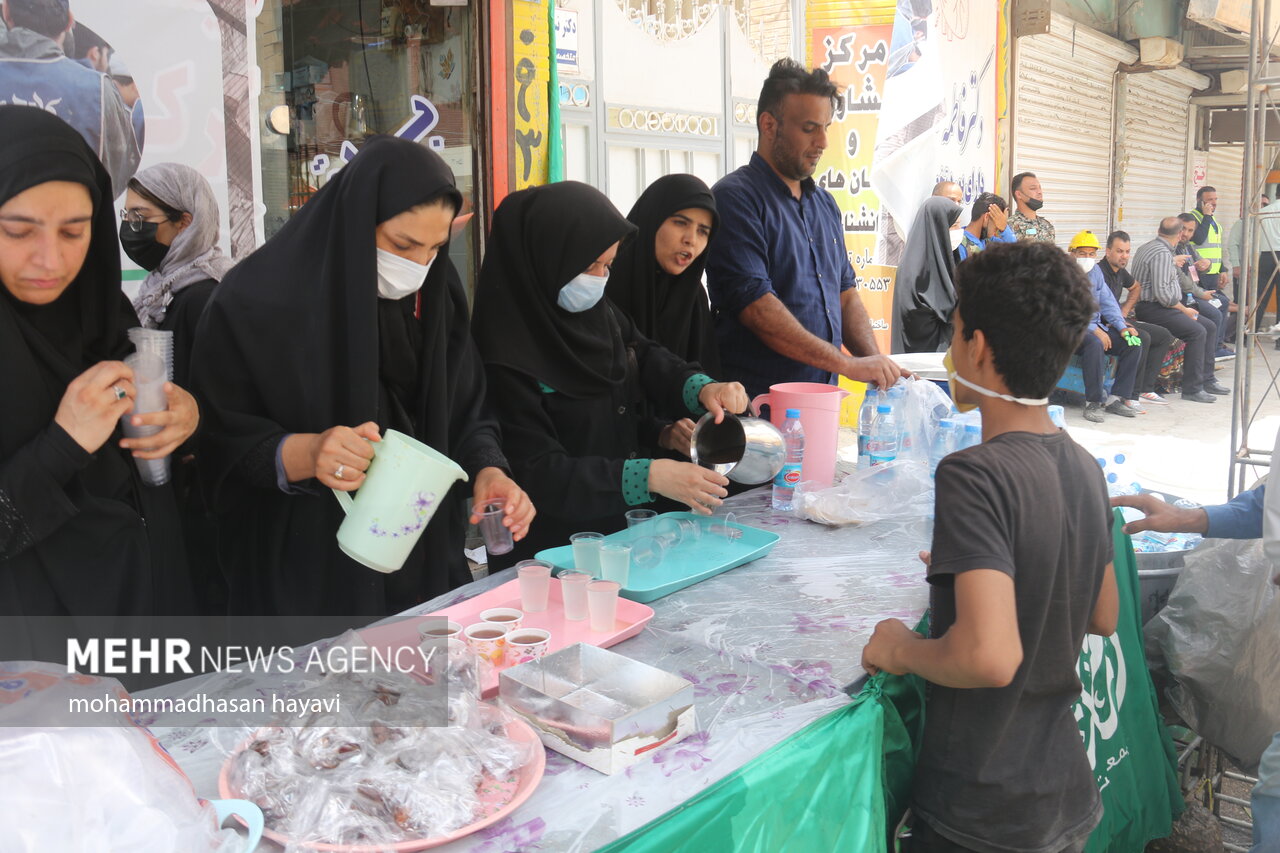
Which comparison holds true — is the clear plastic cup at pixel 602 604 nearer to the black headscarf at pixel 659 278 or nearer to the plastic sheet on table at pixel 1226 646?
the black headscarf at pixel 659 278

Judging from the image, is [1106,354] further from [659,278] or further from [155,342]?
[155,342]

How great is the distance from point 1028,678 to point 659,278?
1680 mm

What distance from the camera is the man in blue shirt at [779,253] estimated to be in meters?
3.16

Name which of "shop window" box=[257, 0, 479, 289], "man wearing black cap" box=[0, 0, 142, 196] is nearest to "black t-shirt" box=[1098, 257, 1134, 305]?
"shop window" box=[257, 0, 479, 289]

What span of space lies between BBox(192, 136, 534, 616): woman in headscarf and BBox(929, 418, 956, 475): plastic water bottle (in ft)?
4.58

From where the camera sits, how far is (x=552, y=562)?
205 centimetres

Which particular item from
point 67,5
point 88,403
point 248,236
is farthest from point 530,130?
point 88,403

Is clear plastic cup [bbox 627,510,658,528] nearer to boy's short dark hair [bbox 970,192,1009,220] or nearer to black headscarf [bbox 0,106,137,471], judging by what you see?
black headscarf [bbox 0,106,137,471]

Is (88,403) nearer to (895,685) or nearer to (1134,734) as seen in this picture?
(895,685)

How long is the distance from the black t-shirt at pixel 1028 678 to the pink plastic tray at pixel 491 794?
658mm

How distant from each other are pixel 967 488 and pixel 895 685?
16.2 inches

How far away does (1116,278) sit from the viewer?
379 inches

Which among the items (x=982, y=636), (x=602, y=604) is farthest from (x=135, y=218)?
(x=982, y=636)

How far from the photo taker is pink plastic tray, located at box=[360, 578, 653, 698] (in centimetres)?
155
